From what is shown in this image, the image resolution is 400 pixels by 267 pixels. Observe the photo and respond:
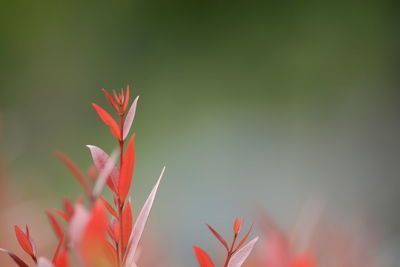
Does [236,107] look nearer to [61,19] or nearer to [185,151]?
[185,151]

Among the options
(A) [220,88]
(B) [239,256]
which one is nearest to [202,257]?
(B) [239,256]

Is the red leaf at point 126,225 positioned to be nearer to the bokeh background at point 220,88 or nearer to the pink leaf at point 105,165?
the pink leaf at point 105,165

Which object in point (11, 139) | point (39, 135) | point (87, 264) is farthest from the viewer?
point (39, 135)

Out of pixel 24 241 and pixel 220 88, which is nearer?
pixel 24 241

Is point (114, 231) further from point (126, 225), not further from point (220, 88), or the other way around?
point (220, 88)

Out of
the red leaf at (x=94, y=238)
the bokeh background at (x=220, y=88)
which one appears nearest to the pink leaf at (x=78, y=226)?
the red leaf at (x=94, y=238)

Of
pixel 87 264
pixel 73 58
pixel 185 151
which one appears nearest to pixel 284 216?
pixel 185 151

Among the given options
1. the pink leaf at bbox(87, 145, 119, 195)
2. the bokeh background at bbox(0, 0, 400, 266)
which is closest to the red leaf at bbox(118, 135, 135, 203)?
the pink leaf at bbox(87, 145, 119, 195)

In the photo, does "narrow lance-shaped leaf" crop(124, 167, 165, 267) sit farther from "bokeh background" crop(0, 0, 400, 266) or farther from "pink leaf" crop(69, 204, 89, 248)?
"bokeh background" crop(0, 0, 400, 266)
